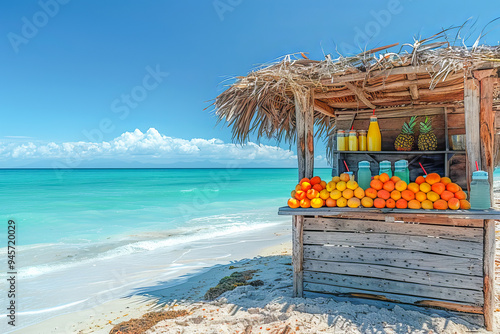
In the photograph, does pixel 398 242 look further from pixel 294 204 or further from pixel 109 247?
pixel 109 247

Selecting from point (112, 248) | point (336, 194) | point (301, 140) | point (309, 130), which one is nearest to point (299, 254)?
point (336, 194)

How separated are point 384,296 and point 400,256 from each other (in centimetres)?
49

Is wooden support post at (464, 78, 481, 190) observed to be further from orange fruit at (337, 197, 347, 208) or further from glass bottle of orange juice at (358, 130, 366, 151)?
orange fruit at (337, 197, 347, 208)

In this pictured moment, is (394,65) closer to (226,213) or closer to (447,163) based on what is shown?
(447,163)

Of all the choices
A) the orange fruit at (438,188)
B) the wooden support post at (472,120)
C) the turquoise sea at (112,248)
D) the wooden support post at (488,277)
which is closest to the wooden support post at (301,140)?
the orange fruit at (438,188)

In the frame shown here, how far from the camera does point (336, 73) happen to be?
10.2ft

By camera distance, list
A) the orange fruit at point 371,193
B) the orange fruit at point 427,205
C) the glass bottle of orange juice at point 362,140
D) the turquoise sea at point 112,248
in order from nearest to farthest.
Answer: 1. the orange fruit at point 427,205
2. the orange fruit at point 371,193
3. the glass bottle of orange juice at point 362,140
4. the turquoise sea at point 112,248

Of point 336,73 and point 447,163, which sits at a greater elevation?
point 336,73

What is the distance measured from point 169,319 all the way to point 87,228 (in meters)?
9.63

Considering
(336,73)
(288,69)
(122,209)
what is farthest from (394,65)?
(122,209)

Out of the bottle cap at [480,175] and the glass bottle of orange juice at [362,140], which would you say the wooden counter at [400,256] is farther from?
the glass bottle of orange juice at [362,140]

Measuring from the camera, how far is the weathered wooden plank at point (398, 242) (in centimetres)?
294

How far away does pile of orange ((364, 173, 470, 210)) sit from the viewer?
9.18 ft

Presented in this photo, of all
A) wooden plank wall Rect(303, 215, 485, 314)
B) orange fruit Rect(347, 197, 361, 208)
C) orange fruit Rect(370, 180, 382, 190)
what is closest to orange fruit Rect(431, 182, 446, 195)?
wooden plank wall Rect(303, 215, 485, 314)
